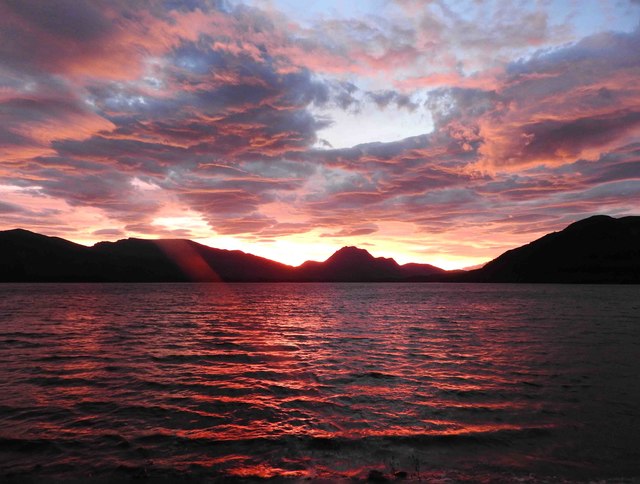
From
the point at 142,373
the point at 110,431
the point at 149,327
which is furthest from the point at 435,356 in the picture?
the point at 149,327

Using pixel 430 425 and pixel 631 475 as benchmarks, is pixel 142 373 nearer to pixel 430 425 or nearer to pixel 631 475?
pixel 430 425

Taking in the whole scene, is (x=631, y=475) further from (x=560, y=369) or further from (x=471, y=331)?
(x=471, y=331)

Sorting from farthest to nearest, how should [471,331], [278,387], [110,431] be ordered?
1. [471,331]
2. [278,387]
3. [110,431]

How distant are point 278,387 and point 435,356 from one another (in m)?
14.0

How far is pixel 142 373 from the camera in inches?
880

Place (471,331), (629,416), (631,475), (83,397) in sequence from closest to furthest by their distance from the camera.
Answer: (631,475) → (629,416) → (83,397) → (471,331)

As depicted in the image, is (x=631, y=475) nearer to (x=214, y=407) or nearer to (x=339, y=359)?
(x=214, y=407)

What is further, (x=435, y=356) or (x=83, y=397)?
(x=435, y=356)

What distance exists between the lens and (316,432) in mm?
13508

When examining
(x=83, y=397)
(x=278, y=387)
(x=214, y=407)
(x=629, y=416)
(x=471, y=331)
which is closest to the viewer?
(x=629, y=416)

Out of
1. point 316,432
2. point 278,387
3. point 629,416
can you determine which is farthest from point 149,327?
point 629,416

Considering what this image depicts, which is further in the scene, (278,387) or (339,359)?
(339,359)

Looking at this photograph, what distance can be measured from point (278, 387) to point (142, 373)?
8.61 m

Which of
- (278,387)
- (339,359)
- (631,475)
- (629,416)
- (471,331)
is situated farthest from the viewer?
(471,331)
